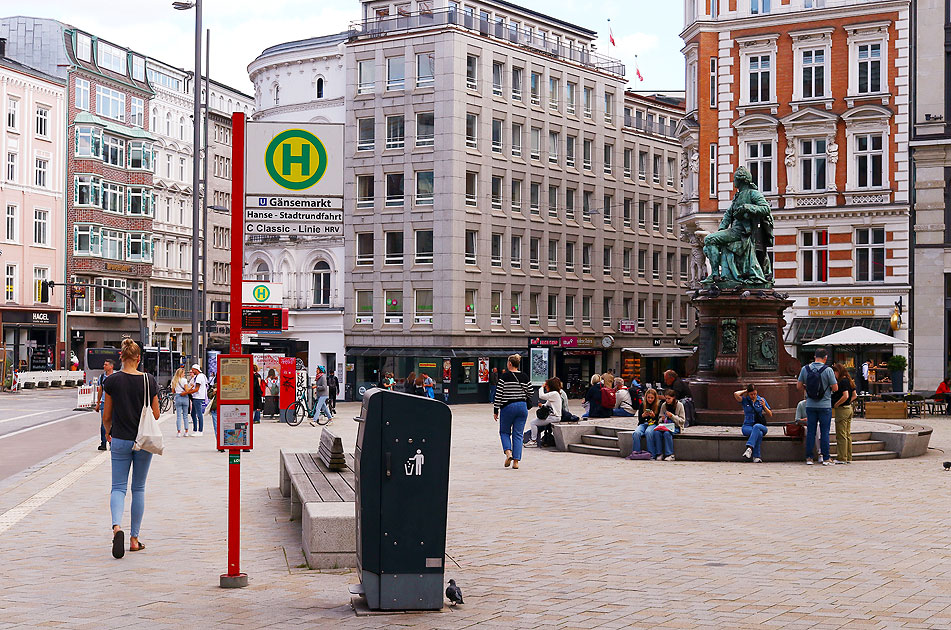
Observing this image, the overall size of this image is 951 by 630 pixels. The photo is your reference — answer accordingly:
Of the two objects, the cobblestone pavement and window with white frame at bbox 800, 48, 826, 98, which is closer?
the cobblestone pavement

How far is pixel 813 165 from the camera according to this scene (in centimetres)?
4944

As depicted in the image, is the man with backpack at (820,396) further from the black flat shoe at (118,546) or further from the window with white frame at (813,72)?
the window with white frame at (813,72)

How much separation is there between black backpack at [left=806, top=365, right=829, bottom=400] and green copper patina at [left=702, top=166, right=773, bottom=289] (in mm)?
4588

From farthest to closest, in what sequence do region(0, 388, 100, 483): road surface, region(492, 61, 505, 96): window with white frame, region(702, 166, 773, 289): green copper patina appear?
region(492, 61, 505, 96): window with white frame, region(702, 166, 773, 289): green copper patina, region(0, 388, 100, 483): road surface

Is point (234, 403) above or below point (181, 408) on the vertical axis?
above

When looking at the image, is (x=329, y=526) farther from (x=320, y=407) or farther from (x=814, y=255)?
(x=814, y=255)

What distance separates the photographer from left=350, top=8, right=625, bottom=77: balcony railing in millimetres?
62562

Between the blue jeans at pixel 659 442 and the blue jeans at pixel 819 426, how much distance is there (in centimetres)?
223

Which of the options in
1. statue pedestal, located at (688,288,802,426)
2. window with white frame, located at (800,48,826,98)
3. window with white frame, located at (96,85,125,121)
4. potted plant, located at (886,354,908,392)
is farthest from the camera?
window with white frame, located at (96,85,125,121)

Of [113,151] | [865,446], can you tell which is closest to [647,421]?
[865,446]

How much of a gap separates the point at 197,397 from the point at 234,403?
21.9 metres

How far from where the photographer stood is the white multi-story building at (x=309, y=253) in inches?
2566

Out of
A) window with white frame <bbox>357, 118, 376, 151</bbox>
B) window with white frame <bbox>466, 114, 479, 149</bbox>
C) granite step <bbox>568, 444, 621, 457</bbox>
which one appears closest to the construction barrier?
granite step <bbox>568, 444, 621, 457</bbox>

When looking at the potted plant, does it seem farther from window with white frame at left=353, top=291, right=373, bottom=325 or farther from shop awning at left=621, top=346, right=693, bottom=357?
window with white frame at left=353, top=291, right=373, bottom=325
